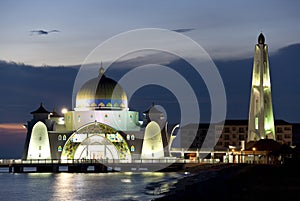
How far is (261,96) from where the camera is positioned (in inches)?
3824

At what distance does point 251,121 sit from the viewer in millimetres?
98562

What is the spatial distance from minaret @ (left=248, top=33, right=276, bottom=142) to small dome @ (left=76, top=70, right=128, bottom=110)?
17472 mm

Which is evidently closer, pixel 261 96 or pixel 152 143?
pixel 152 143

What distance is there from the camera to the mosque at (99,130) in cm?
9181

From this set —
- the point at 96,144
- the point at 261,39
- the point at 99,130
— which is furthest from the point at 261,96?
the point at 96,144

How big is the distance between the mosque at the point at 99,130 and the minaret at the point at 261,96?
1208 centimetres

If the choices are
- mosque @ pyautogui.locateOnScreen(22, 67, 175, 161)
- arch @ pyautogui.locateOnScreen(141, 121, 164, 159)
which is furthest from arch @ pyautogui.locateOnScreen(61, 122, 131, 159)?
arch @ pyautogui.locateOnScreen(141, 121, 164, 159)

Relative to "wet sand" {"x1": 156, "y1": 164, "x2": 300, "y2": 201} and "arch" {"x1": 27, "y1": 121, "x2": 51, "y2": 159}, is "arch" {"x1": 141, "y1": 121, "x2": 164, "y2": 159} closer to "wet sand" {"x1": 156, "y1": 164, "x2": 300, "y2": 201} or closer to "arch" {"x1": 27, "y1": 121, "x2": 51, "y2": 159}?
"arch" {"x1": 27, "y1": 121, "x2": 51, "y2": 159}

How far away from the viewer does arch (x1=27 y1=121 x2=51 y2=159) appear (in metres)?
91.4

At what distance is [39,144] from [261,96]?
29.9m

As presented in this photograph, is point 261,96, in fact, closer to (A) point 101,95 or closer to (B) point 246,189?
(A) point 101,95

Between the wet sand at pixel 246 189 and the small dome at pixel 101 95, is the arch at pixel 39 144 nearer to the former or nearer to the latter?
the small dome at pixel 101 95

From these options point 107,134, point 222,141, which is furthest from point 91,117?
point 222,141

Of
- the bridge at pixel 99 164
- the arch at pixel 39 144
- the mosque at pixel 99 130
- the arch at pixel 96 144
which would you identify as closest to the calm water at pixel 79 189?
the bridge at pixel 99 164
